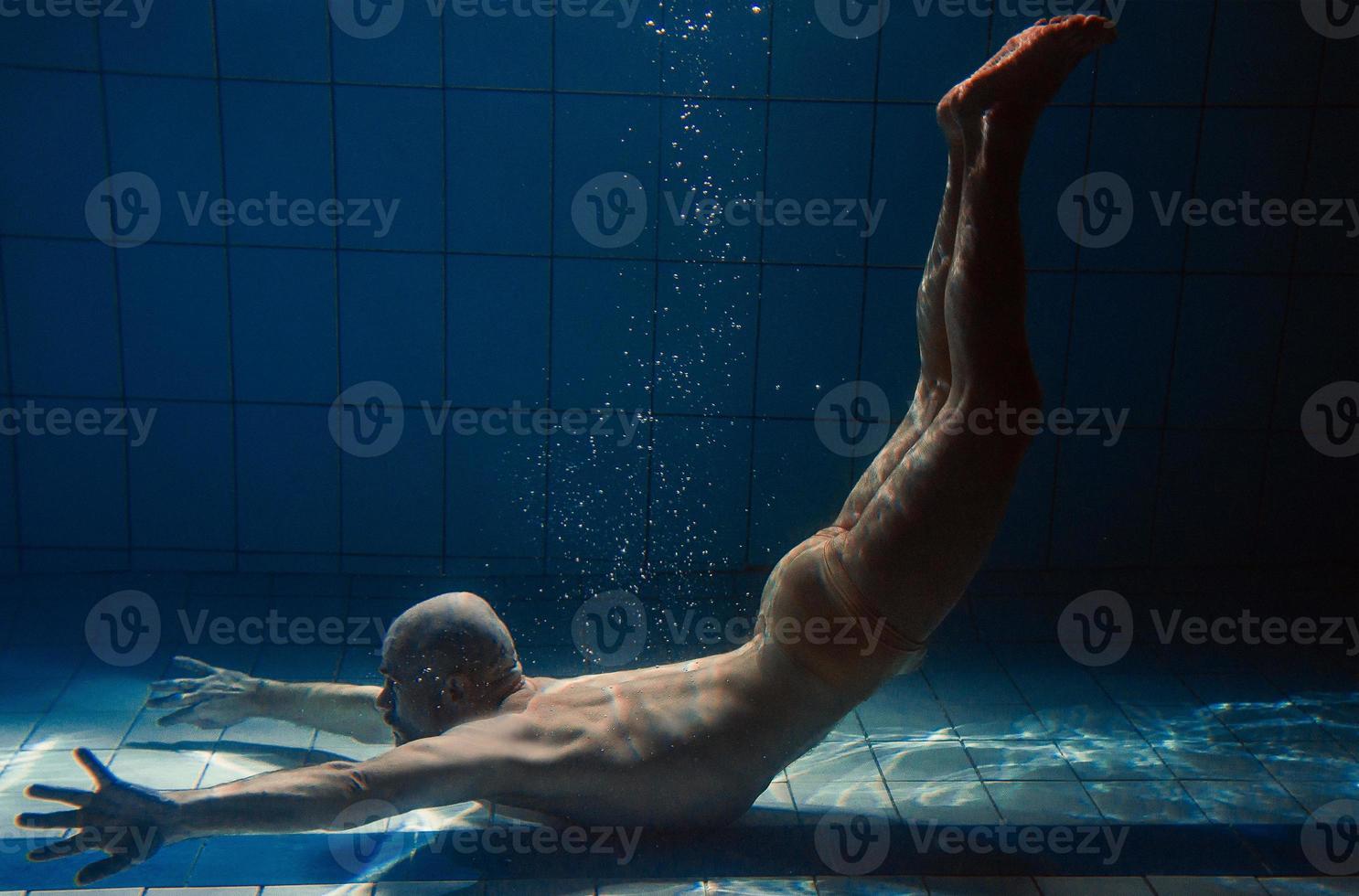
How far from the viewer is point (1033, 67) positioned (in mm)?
2244

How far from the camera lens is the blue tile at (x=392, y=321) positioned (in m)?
4.42

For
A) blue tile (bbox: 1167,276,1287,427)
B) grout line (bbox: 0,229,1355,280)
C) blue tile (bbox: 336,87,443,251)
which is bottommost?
blue tile (bbox: 1167,276,1287,427)

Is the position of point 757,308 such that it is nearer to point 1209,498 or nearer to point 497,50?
point 497,50

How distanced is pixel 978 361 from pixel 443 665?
1378 millimetres

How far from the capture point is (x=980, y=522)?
2383 millimetres

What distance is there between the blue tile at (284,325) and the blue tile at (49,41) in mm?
Answer: 876

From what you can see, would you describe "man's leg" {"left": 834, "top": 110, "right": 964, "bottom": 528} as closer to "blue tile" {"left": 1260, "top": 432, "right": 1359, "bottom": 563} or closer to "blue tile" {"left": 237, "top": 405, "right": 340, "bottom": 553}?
"blue tile" {"left": 237, "top": 405, "right": 340, "bottom": 553}

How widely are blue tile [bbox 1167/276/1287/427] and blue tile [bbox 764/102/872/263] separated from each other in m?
1.41

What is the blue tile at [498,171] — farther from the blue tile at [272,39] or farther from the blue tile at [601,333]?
the blue tile at [272,39]

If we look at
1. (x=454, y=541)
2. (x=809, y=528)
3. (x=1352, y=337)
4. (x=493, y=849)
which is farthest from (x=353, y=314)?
(x=1352, y=337)

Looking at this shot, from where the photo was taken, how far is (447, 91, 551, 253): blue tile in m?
4.33

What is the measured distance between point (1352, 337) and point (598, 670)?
3362 mm

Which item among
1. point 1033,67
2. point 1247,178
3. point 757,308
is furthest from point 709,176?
point 1033,67

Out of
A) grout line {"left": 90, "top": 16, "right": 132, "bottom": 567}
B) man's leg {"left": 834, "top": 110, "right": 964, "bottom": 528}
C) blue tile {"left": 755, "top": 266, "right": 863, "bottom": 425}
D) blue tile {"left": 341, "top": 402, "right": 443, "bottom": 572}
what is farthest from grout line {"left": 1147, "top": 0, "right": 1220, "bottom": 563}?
grout line {"left": 90, "top": 16, "right": 132, "bottom": 567}
